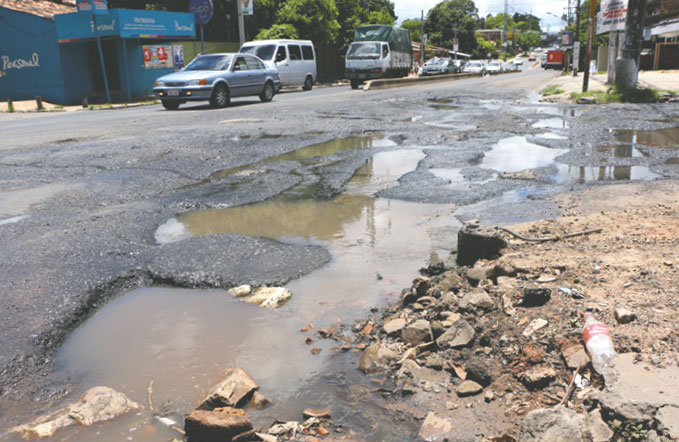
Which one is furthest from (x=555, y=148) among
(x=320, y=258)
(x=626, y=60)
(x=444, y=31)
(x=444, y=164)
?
(x=444, y=31)

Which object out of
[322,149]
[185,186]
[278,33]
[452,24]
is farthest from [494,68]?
[185,186]

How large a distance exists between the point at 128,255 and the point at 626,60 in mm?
17183

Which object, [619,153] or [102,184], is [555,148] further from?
[102,184]

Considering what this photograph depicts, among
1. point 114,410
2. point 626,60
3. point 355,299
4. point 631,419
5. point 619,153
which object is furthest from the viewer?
point 626,60

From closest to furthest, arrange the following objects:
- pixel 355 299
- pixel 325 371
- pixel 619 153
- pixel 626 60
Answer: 1. pixel 325 371
2. pixel 355 299
3. pixel 619 153
4. pixel 626 60

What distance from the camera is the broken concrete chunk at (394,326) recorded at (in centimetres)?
320

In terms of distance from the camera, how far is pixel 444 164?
304 inches

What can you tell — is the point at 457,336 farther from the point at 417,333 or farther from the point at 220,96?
the point at 220,96

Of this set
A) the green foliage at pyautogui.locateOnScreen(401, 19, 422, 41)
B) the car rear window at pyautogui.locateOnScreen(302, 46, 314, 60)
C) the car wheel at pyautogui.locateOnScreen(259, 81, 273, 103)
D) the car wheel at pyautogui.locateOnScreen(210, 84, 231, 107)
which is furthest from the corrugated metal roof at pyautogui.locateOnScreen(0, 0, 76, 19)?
the green foliage at pyautogui.locateOnScreen(401, 19, 422, 41)

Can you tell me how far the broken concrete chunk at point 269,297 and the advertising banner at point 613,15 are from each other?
57.4 feet

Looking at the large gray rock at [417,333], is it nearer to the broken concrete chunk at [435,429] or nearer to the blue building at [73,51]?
the broken concrete chunk at [435,429]

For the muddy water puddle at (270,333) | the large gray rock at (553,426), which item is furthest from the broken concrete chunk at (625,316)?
the muddy water puddle at (270,333)

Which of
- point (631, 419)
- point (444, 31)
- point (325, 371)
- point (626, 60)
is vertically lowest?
point (325, 371)

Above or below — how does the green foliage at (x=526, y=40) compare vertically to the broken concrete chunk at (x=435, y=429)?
above
